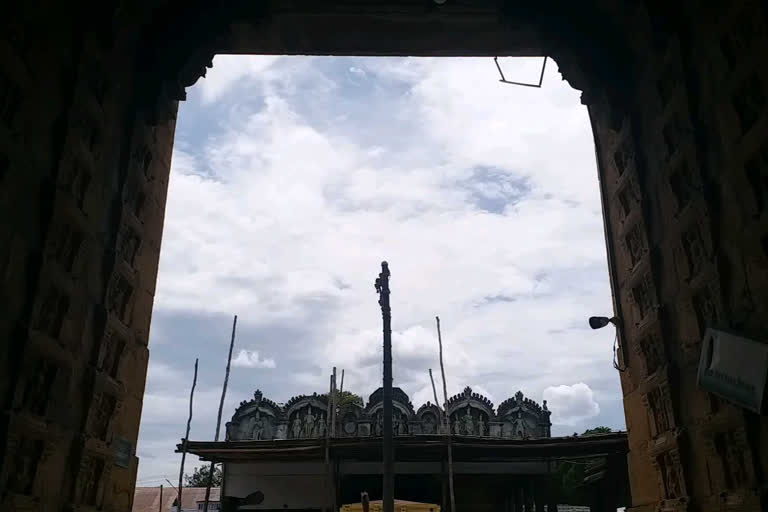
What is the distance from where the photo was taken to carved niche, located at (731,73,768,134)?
19.9 feet

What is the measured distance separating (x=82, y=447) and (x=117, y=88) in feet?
16.0

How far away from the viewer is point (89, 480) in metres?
7.89

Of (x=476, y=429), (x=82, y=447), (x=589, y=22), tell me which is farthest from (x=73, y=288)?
(x=476, y=429)

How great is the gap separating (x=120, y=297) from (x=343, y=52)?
5.46 meters

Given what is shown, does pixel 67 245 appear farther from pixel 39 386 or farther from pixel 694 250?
pixel 694 250

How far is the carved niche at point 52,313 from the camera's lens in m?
6.67

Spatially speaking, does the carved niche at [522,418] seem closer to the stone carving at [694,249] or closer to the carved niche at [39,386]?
the stone carving at [694,249]

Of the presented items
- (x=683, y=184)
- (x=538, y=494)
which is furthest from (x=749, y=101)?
(x=538, y=494)

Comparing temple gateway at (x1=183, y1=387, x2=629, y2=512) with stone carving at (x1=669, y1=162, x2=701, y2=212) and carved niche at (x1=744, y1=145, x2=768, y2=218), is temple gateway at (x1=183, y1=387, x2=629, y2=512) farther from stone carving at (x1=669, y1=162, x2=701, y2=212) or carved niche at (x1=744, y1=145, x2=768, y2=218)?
carved niche at (x1=744, y1=145, x2=768, y2=218)

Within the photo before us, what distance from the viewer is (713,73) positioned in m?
7.00

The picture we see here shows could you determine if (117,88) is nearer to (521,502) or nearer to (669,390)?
(669,390)

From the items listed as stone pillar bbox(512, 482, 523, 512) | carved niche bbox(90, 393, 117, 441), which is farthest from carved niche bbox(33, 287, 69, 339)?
A: stone pillar bbox(512, 482, 523, 512)

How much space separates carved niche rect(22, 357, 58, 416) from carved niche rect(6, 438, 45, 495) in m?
0.33

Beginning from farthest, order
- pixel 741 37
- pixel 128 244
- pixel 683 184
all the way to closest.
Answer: pixel 128 244 < pixel 683 184 < pixel 741 37
